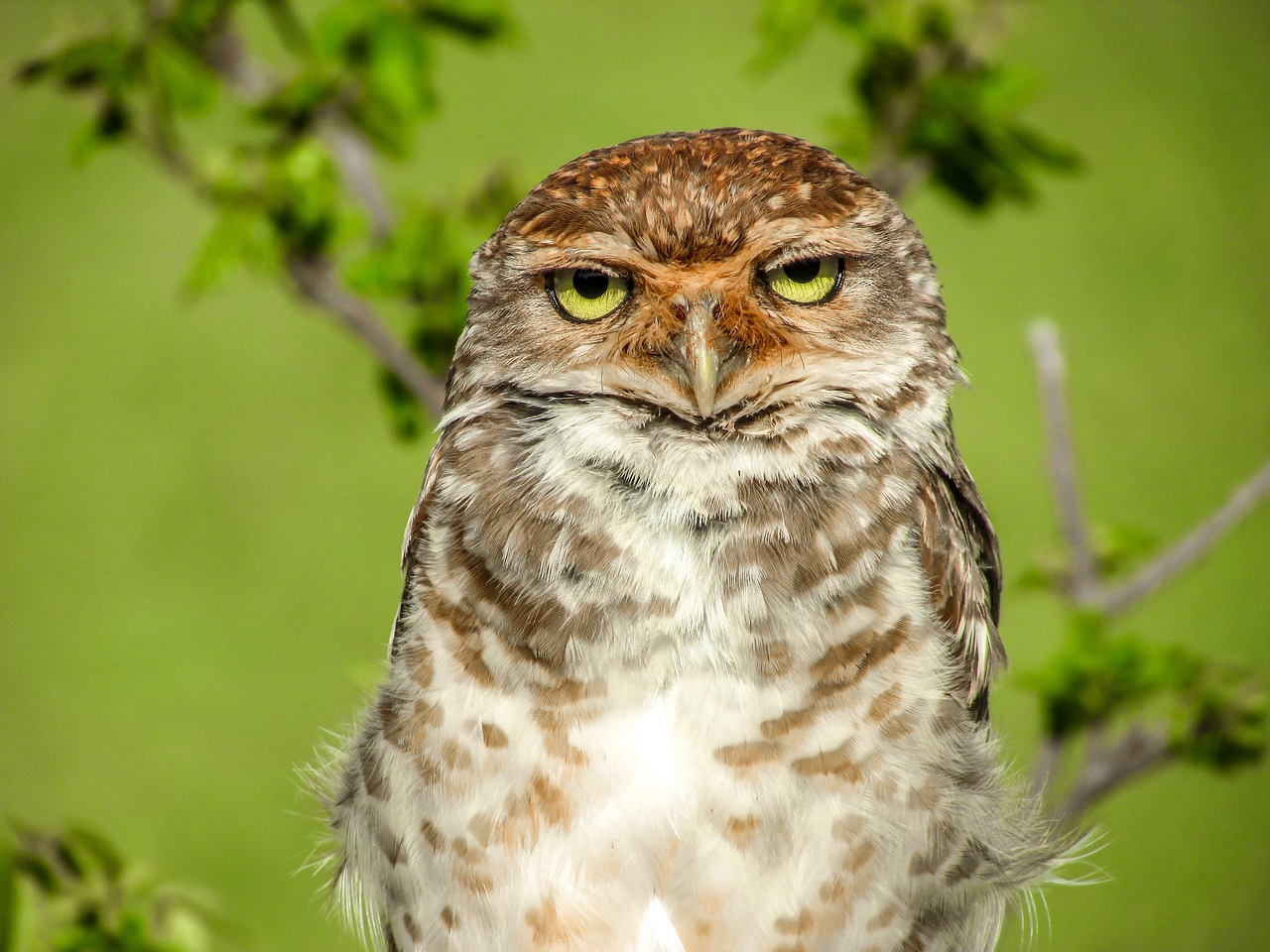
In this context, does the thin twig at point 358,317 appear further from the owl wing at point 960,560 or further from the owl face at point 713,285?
the owl wing at point 960,560

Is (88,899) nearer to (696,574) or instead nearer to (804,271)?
(696,574)

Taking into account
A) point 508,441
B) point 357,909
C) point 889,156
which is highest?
point 889,156

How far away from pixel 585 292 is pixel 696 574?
36 centimetres

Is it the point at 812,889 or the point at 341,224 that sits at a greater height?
the point at 341,224

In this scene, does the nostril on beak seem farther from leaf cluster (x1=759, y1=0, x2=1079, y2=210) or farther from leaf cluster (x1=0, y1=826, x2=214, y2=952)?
leaf cluster (x1=0, y1=826, x2=214, y2=952)

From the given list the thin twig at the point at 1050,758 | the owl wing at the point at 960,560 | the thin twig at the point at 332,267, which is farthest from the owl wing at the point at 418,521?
the thin twig at the point at 1050,758

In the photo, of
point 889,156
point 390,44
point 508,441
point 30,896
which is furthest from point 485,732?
point 889,156

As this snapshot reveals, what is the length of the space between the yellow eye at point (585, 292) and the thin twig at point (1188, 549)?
1250 millimetres

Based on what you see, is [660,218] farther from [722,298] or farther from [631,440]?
[631,440]

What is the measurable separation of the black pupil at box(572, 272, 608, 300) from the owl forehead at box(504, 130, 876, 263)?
0.05m

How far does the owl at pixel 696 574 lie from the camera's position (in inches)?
52.0

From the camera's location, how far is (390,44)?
183cm

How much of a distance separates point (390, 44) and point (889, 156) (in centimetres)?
90

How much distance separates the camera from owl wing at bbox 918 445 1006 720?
144cm
